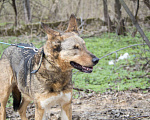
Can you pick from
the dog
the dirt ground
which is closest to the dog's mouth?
the dog

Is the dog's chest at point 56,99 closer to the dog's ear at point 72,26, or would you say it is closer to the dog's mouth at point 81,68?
the dog's mouth at point 81,68

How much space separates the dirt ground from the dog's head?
1812 millimetres

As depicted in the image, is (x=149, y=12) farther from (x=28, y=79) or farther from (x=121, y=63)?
(x=28, y=79)

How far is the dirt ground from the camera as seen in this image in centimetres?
502

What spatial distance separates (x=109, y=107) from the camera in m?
5.84

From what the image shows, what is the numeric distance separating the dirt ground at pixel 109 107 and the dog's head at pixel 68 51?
181 centimetres

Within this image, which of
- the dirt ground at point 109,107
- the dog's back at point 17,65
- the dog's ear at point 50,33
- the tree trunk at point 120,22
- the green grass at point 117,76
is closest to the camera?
the dog's ear at point 50,33

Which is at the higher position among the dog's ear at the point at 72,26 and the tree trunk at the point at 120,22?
the tree trunk at the point at 120,22

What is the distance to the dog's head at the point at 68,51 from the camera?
11.2 feet

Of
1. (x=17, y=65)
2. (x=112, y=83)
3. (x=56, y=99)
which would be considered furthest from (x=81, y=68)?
(x=112, y=83)

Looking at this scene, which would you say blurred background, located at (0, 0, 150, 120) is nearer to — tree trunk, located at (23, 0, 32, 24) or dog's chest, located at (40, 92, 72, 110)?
dog's chest, located at (40, 92, 72, 110)

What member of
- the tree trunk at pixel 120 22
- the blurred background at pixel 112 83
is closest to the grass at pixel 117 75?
the blurred background at pixel 112 83

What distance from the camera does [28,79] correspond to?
4090 millimetres

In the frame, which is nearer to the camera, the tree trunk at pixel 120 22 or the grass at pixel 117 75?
the grass at pixel 117 75
